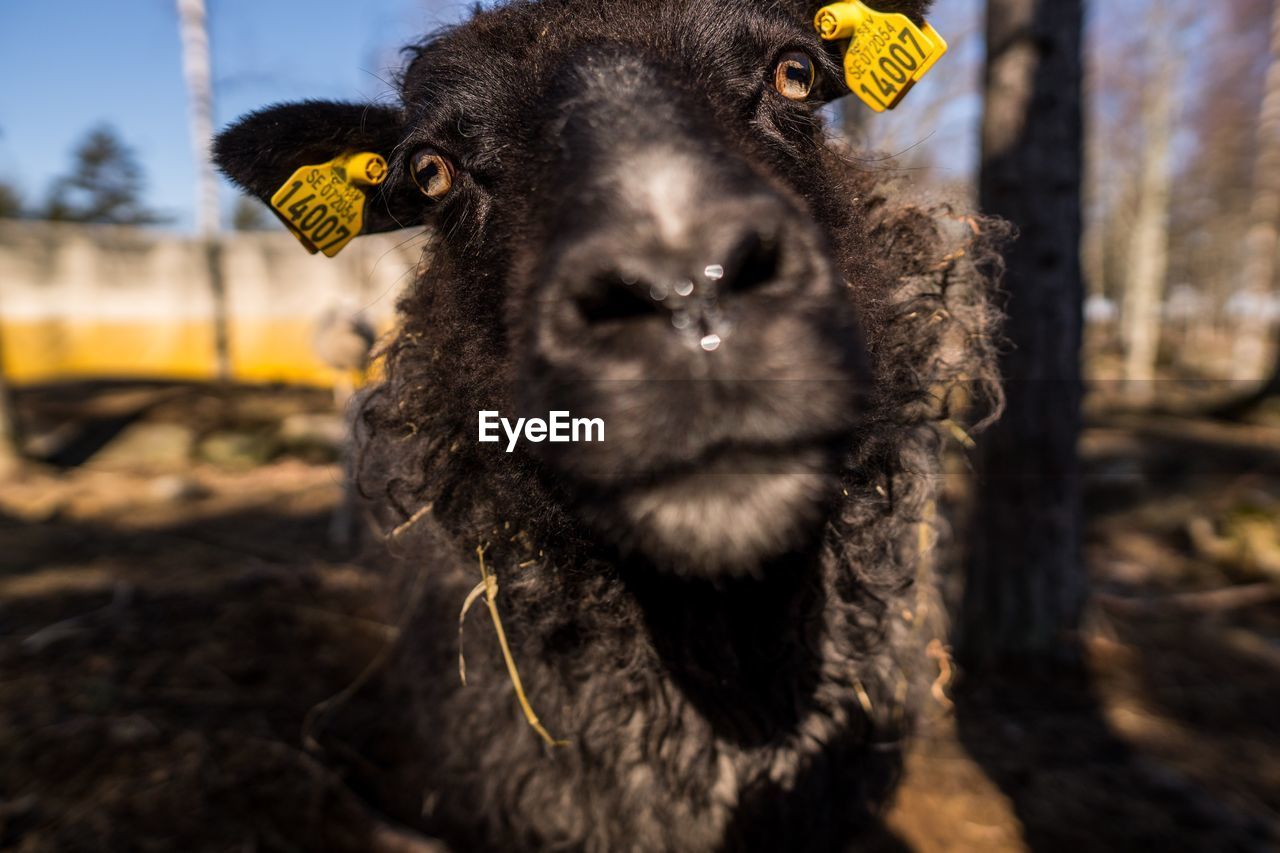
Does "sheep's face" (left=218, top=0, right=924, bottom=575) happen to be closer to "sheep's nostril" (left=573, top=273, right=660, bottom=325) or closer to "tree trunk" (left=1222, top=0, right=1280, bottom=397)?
"sheep's nostril" (left=573, top=273, right=660, bottom=325)

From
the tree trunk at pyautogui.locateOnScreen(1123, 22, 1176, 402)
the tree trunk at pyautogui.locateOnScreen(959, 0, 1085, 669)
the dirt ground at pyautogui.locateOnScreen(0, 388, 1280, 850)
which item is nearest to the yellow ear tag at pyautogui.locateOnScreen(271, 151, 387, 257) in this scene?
the dirt ground at pyautogui.locateOnScreen(0, 388, 1280, 850)

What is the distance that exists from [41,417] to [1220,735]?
511 inches

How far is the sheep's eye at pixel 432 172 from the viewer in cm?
200

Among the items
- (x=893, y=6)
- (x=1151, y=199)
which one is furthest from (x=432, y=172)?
(x=1151, y=199)

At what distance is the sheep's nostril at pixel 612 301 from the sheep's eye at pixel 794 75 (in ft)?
3.77

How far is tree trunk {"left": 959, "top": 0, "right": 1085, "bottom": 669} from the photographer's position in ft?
11.8

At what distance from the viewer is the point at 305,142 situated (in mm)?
2225

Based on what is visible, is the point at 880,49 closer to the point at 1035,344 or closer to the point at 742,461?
the point at 742,461

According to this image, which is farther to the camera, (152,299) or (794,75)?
(152,299)

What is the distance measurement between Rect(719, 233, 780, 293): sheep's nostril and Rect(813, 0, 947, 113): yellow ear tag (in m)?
1.26

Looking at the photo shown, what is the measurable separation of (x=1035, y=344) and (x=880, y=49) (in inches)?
80.2

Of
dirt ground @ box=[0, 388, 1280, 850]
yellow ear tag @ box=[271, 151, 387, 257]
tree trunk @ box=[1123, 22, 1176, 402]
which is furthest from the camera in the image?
tree trunk @ box=[1123, 22, 1176, 402]

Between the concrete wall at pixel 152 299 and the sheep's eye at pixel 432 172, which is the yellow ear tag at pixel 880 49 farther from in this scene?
the concrete wall at pixel 152 299

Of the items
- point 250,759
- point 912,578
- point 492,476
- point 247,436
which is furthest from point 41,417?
point 912,578
